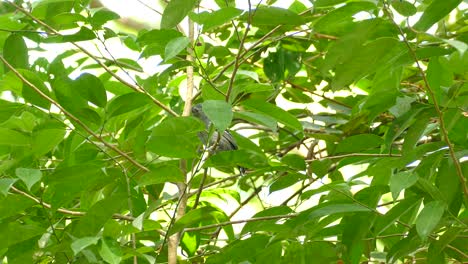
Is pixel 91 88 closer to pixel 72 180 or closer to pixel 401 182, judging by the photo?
pixel 72 180

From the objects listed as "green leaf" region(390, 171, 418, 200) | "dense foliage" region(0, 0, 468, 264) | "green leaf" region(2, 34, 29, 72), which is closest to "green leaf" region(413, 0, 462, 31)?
"dense foliage" region(0, 0, 468, 264)

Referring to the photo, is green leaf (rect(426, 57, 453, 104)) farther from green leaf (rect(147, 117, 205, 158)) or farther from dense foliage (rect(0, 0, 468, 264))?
green leaf (rect(147, 117, 205, 158))

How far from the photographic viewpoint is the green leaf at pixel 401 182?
3.67 ft

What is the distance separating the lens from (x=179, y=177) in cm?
137

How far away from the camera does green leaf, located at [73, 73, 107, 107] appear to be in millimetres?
1431

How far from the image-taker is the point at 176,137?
1.29m

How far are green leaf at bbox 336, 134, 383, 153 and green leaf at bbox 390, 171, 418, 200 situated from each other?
1.52ft

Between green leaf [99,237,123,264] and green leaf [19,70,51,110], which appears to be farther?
green leaf [19,70,51,110]

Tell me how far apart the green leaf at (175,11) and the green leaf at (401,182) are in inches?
15.4

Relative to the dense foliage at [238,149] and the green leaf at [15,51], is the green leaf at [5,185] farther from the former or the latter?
the green leaf at [15,51]

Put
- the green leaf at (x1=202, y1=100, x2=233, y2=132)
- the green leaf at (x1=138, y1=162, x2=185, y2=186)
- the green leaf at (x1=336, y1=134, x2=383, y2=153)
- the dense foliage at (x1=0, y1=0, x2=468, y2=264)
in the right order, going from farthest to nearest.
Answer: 1. the green leaf at (x1=336, y1=134, x2=383, y2=153)
2. the green leaf at (x1=138, y1=162, x2=185, y2=186)
3. the dense foliage at (x1=0, y1=0, x2=468, y2=264)
4. the green leaf at (x1=202, y1=100, x2=233, y2=132)

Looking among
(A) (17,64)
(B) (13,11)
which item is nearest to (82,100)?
(A) (17,64)

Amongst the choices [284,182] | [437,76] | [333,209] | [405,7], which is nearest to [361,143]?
[284,182]

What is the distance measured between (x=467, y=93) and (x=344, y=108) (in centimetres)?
88
